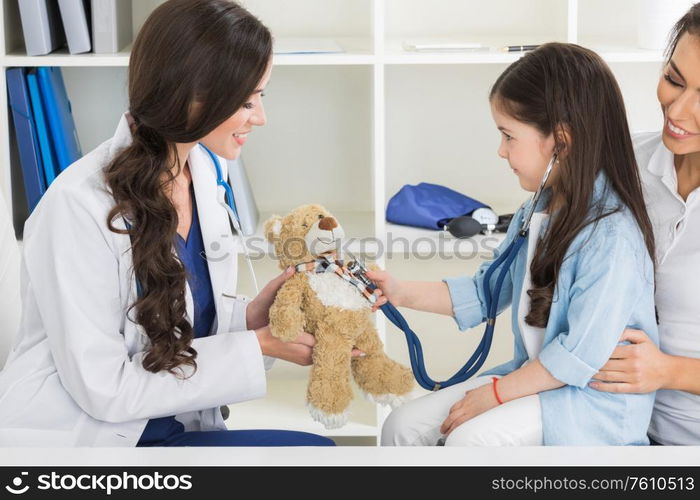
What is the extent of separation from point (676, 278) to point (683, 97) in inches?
10.2

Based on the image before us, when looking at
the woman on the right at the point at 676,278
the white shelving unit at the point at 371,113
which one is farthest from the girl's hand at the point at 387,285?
the white shelving unit at the point at 371,113

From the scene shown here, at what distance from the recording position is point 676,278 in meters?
1.24

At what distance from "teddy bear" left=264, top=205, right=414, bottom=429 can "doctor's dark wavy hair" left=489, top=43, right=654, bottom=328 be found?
0.29m

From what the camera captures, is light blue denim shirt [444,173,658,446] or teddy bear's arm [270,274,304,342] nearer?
light blue denim shirt [444,173,658,446]

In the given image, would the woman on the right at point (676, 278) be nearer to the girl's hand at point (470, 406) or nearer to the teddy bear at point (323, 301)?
the girl's hand at point (470, 406)

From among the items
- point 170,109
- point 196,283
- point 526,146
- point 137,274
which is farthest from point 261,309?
point 526,146

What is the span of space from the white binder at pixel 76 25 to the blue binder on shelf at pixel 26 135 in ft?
0.46

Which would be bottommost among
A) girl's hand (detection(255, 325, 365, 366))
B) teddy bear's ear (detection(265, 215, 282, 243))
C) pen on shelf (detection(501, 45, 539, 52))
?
girl's hand (detection(255, 325, 365, 366))

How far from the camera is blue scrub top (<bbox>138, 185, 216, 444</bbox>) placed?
1355 mm

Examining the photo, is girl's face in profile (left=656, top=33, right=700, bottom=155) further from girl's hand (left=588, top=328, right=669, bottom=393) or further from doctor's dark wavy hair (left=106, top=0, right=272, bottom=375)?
doctor's dark wavy hair (left=106, top=0, right=272, bottom=375)

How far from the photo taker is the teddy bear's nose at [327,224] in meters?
1.33

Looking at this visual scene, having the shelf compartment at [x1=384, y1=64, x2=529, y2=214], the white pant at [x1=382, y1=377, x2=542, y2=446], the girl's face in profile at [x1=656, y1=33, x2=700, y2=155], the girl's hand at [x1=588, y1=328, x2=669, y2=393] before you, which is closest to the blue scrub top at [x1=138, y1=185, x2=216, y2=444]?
the white pant at [x1=382, y1=377, x2=542, y2=446]
